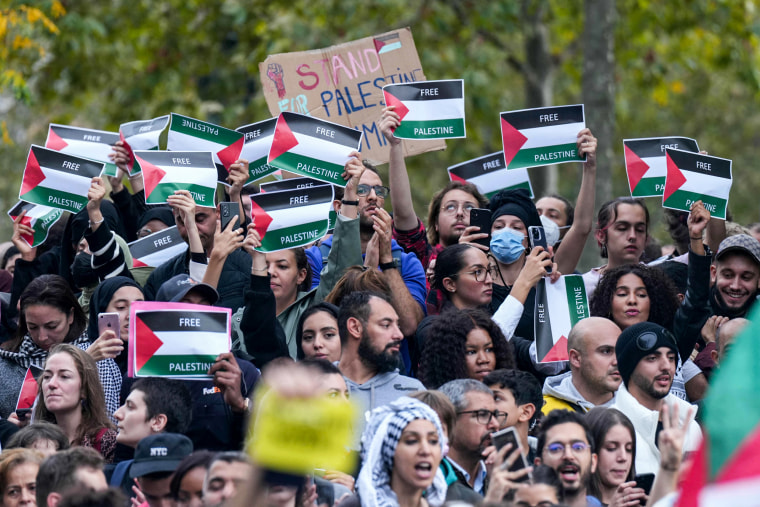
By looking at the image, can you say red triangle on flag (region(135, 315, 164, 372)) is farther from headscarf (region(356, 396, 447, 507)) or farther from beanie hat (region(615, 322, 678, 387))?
beanie hat (region(615, 322, 678, 387))

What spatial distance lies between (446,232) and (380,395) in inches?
90.5

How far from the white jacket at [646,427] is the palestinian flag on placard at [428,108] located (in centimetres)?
256

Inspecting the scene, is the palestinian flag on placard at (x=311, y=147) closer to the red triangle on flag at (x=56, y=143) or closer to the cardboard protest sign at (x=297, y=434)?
the red triangle on flag at (x=56, y=143)

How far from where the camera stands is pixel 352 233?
319 inches

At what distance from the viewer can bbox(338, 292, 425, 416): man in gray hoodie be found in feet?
23.1

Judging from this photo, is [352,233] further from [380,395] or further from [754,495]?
[754,495]

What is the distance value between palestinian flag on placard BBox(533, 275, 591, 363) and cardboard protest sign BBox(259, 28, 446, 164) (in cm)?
249

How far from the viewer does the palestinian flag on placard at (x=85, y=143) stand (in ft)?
31.5

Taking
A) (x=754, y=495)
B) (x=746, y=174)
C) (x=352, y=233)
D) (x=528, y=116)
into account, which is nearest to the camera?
(x=754, y=495)

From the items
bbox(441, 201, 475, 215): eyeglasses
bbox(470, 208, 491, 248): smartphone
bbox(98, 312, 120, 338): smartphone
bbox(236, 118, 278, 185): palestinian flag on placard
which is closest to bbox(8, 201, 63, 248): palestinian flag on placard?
bbox(236, 118, 278, 185): palestinian flag on placard

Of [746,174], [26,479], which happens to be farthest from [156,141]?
[746,174]

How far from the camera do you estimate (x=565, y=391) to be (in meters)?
7.48

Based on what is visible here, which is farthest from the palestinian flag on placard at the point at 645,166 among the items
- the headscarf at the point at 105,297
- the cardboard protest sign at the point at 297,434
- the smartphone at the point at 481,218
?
the cardboard protest sign at the point at 297,434

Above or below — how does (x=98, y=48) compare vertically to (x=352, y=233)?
above
